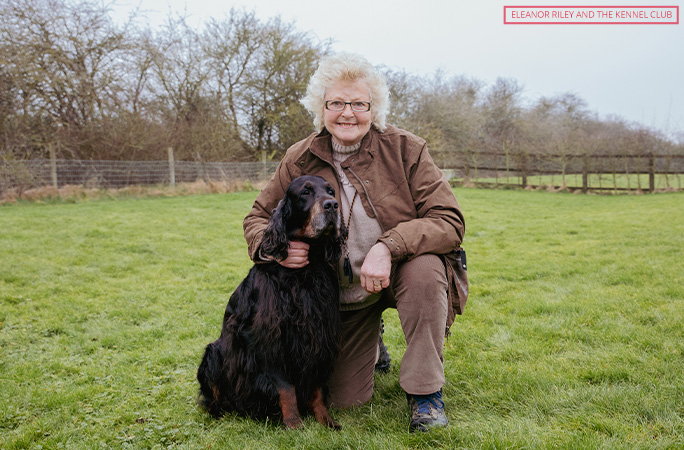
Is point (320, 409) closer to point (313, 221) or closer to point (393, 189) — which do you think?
point (313, 221)

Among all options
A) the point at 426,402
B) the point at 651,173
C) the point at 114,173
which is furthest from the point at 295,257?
the point at 651,173

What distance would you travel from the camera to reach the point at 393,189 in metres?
2.36

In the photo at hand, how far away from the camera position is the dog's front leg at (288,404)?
2.19 m

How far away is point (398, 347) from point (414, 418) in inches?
48.6

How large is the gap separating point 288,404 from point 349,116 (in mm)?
1345

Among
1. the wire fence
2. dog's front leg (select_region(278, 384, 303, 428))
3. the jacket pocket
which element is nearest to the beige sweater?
the jacket pocket

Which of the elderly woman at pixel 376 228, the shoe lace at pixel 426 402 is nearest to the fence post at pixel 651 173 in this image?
the elderly woman at pixel 376 228

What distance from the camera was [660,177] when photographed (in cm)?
1625

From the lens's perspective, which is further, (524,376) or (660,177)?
(660,177)

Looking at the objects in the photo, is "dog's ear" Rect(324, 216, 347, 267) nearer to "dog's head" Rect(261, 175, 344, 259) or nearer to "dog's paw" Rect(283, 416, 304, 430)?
"dog's head" Rect(261, 175, 344, 259)

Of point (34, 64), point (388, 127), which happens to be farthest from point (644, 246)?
point (34, 64)

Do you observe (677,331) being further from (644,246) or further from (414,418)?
(644,246)

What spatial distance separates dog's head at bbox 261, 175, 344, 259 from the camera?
85.0 inches

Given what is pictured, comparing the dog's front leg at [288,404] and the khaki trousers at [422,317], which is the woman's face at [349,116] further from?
the dog's front leg at [288,404]
